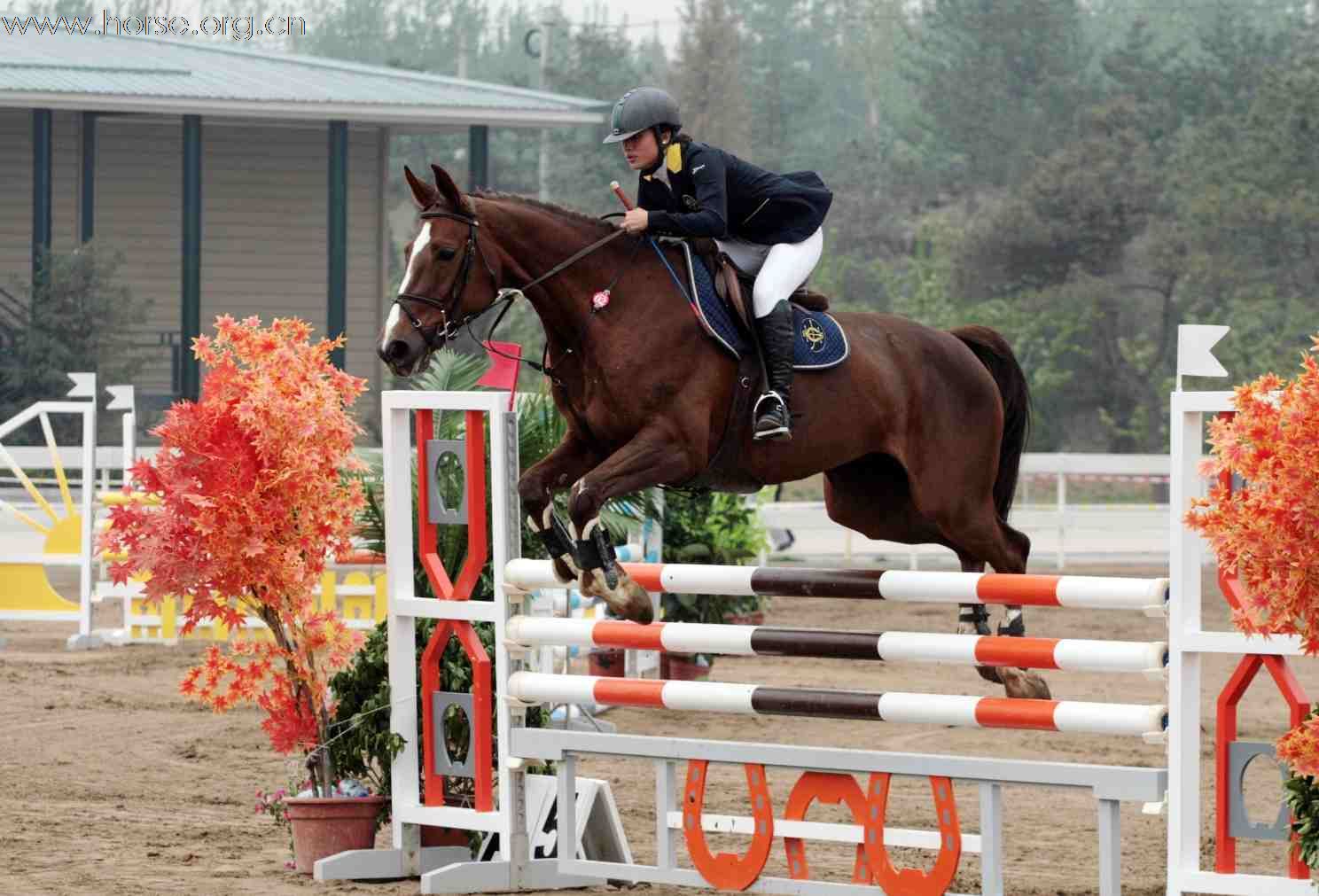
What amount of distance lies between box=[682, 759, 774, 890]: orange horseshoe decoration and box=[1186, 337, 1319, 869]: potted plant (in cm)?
148

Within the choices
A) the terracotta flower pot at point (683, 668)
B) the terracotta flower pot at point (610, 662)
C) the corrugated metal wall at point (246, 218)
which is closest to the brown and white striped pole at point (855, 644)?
the terracotta flower pot at point (610, 662)

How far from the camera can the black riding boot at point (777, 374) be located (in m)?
5.67

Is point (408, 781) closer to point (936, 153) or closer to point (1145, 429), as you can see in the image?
point (1145, 429)

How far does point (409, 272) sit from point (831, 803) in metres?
1.87

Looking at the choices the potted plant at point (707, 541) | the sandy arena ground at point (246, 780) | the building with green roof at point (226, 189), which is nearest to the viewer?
the sandy arena ground at point (246, 780)

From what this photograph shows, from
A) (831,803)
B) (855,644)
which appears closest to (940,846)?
(831,803)

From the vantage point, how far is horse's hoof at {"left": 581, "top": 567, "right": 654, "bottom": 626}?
18.1 ft

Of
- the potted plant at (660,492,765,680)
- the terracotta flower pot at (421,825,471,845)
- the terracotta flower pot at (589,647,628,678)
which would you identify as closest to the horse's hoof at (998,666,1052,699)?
the terracotta flower pot at (421,825,471,845)

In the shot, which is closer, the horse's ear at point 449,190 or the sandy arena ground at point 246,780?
the horse's ear at point 449,190

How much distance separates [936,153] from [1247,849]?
39.7m

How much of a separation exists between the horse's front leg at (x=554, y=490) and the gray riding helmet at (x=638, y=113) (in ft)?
2.94

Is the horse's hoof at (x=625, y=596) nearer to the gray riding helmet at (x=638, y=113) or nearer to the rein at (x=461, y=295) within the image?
the rein at (x=461, y=295)

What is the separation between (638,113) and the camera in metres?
5.68

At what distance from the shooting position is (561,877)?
602 cm
